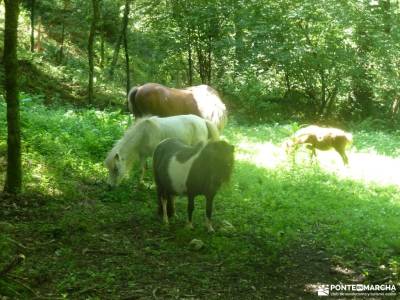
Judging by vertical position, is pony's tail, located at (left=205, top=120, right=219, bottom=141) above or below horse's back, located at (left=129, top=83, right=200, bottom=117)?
below

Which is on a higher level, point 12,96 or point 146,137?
point 12,96

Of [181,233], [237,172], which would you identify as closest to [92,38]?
[237,172]

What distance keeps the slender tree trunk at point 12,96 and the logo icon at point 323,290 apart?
454cm

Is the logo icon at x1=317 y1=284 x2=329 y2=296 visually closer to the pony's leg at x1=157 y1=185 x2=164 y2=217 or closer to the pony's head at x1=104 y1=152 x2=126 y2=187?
the pony's leg at x1=157 y1=185 x2=164 y2=217

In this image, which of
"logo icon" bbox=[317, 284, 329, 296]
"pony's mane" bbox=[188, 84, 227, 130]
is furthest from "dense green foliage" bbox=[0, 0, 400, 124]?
"logo icon" bbox=[317, 284, 329, 296]

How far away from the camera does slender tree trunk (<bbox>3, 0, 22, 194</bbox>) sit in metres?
6.57

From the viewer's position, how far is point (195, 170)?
6535 millimetres

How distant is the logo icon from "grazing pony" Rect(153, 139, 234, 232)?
1919mm

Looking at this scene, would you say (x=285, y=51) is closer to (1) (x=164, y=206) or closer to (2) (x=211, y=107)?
(2) (x=211, y=107)

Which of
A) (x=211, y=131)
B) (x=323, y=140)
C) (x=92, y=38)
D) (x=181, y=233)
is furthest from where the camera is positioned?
(x=92, y=38)

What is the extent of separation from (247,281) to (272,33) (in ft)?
53.0

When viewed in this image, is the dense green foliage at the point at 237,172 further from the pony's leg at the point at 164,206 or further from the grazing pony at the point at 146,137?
the grazing pony at the point at 146,137

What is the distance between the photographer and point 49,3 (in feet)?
83.6

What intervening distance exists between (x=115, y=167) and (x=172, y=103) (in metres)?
3.49
